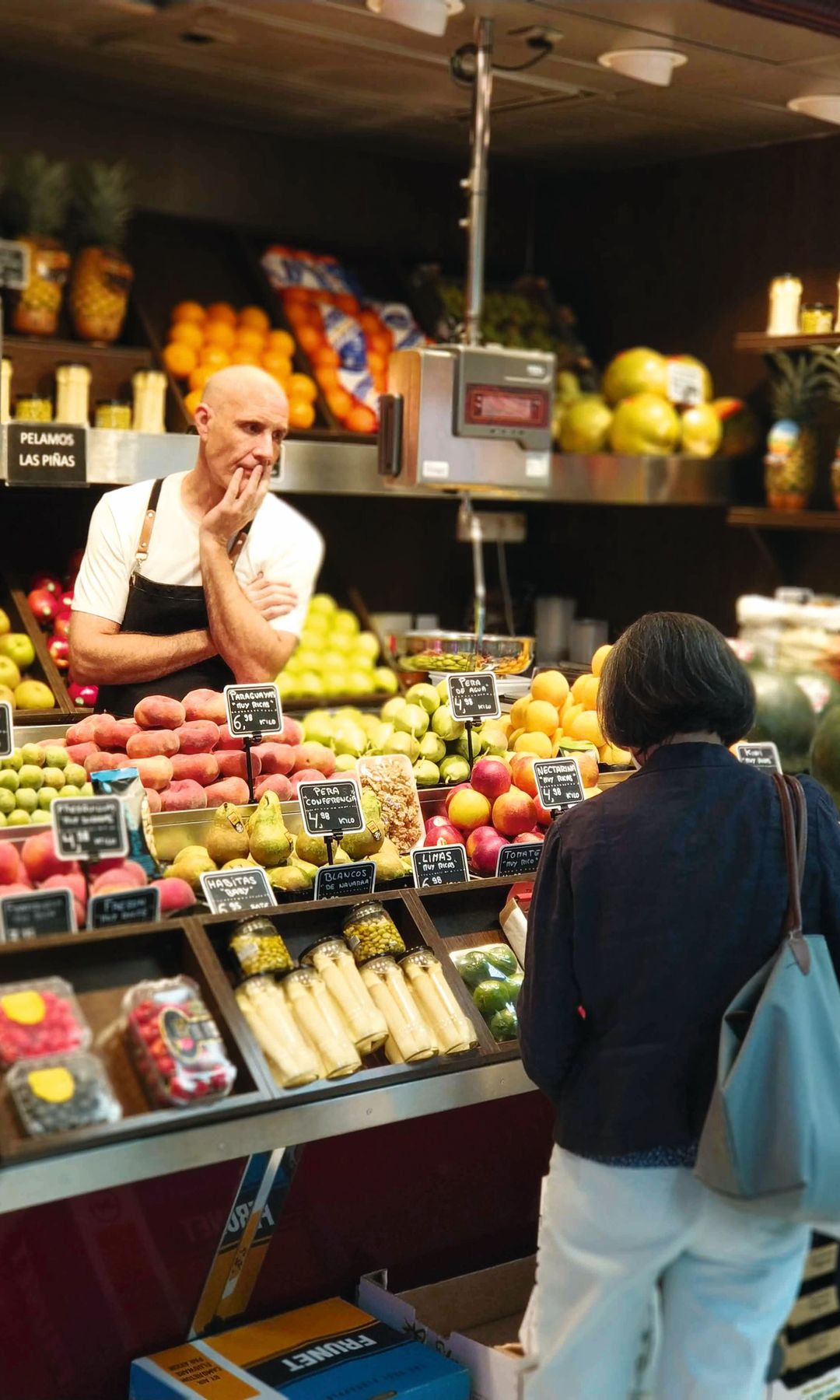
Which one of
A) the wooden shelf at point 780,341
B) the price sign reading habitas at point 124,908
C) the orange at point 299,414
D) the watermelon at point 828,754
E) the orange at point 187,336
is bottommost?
the price sign reading habitas at point 124,908

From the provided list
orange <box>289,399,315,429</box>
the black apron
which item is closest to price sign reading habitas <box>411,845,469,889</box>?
the black apron

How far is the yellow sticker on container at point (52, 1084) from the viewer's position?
6.58 ft

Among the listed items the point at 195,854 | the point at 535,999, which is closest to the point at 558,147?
the point at 195,854

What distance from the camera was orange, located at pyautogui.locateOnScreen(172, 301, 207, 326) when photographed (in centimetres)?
473

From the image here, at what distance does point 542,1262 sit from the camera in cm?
218

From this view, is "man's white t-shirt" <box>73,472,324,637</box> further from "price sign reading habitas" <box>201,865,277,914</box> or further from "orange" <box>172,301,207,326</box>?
"orange" <box>172,301,207,326</box>

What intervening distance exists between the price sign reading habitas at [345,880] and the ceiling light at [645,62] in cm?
232

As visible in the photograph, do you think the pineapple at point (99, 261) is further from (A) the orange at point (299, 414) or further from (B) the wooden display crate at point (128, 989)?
(B) the wooden display crate at point (128, 989)

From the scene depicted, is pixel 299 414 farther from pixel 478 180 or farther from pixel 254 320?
pixel 478 180

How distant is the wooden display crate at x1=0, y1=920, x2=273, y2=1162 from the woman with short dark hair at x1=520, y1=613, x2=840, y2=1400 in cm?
43

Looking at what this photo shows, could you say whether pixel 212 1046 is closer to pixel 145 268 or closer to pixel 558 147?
pixel 145 268

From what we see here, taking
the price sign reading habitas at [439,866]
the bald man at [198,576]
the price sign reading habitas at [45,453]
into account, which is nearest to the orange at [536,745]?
the price sign reading habitas at [439,866]

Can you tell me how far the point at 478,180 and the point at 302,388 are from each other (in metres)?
1.19

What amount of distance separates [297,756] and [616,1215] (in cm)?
123
